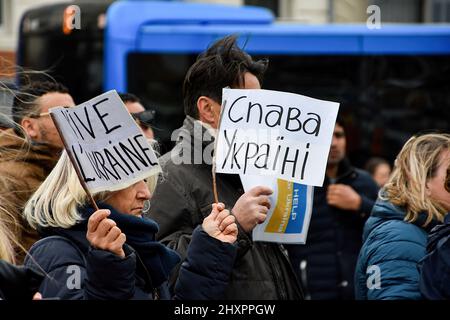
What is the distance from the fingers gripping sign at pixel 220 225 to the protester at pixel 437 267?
65 centimetres

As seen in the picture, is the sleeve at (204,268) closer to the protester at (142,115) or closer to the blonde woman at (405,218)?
the blonde woman at (405,218)

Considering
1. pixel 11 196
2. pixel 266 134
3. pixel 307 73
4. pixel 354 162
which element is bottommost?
pixel 354 162

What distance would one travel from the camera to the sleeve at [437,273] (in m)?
3.49

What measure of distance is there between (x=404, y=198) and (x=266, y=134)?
681 mm

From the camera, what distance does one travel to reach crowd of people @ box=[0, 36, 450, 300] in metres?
3.20

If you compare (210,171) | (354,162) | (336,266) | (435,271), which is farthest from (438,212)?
(354,162)

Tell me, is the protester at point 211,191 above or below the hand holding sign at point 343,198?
above

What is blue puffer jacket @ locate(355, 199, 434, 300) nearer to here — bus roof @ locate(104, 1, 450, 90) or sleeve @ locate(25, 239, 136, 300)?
sleeve @ locate(25, 239, 136, 300)

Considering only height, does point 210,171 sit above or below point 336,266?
above

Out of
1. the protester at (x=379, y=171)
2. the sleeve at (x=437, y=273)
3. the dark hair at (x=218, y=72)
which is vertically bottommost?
the protester at (x=379, y=171)

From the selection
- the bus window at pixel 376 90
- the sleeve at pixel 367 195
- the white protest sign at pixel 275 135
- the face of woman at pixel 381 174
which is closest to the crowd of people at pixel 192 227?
the white protest sign at pixel 275 135

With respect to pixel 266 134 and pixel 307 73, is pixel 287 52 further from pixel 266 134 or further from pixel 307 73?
pixel 266 134

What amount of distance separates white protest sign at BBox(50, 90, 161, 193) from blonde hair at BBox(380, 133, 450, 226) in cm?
112

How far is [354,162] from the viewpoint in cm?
1086
